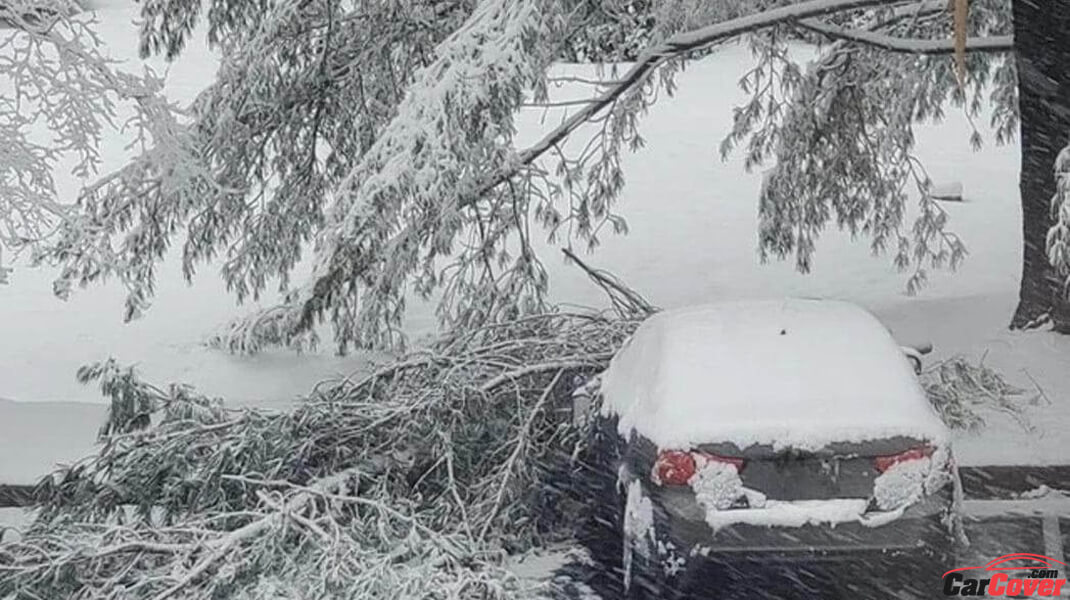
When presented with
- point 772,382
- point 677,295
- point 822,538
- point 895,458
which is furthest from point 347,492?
point 677,295

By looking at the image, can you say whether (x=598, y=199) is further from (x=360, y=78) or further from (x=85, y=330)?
(x=85, y=330)

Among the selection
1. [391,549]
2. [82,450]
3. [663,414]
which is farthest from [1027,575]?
[82,450]

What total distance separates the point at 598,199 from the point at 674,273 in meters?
4.33

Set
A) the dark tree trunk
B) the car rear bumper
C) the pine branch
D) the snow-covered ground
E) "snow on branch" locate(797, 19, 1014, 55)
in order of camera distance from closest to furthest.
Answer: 1. the car rear bumper
2. the snow-covered ground
3. the dark tree trunk
4. the pine branch
5. "snow on branch" locate(797, 19, 1014, 55)

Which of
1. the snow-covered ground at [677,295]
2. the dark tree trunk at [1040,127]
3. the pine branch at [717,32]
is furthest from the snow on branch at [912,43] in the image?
the snow-covered ground at [677,295]

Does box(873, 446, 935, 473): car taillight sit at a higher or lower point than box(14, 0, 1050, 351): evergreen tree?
lower

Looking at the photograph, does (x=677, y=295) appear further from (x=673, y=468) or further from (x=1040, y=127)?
(x=673, y=468)

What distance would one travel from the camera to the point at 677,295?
1480cm

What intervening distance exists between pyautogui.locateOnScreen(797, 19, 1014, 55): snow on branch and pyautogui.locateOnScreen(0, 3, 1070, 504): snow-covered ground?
82.0 inches

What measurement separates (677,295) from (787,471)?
390 inches

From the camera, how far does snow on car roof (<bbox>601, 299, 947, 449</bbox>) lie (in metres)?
4.93

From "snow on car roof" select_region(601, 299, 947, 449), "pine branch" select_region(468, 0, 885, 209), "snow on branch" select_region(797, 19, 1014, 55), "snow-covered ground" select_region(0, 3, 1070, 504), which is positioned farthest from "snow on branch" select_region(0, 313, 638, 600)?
"snow on branch" select_region(797, 19, 1014, 55)

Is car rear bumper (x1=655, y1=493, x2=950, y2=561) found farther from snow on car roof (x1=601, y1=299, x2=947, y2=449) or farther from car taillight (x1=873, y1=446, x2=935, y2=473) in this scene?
snow on car roof (x1=601, y1=299, x2=947, y2=449)

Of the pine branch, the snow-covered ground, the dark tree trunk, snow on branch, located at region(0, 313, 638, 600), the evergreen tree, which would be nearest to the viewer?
snow on branch, located at region(0, 313, 638, 600)
